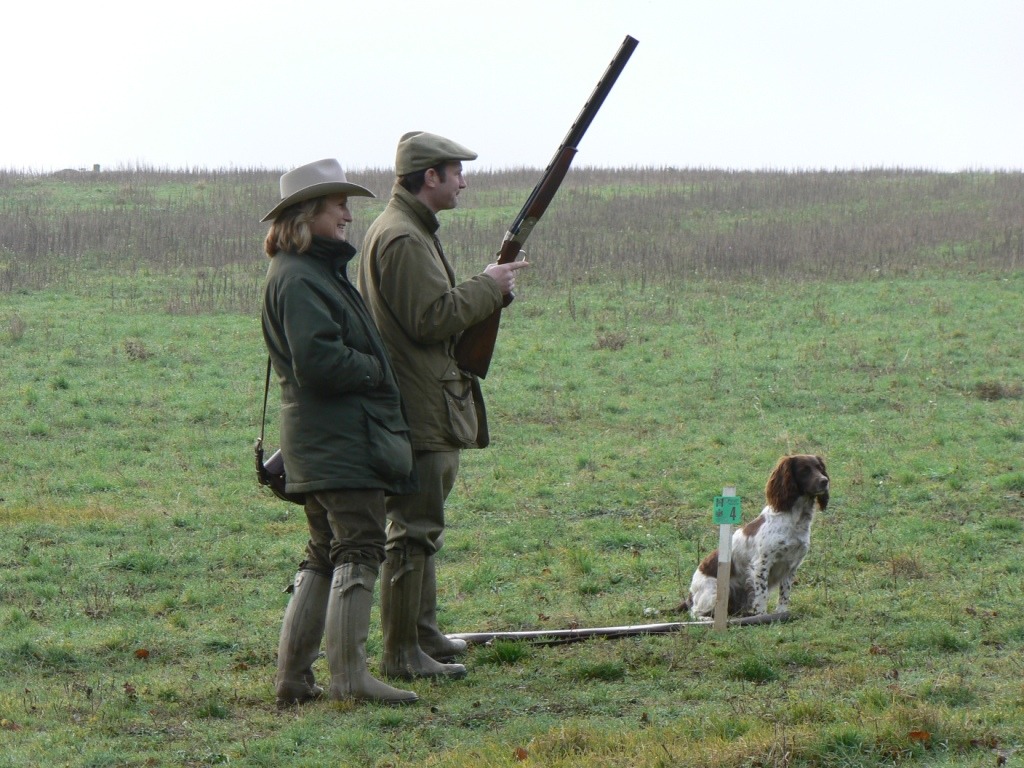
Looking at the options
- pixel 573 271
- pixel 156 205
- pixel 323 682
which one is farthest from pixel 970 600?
pixel 156 205

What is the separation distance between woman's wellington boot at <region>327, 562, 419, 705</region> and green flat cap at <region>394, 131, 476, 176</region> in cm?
181

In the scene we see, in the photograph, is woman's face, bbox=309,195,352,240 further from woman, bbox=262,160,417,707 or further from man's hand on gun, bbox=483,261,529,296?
man's hand on gun, bbox=483,261,529,296

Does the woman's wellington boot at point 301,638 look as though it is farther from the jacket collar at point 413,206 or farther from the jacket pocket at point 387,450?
the jacket collar at point 413,206

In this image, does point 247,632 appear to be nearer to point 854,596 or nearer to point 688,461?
point 854,596

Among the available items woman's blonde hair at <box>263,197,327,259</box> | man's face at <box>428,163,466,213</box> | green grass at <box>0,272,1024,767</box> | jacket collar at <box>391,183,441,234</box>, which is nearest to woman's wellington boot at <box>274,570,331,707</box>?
green grass at <box>0,272,1024,767</box>

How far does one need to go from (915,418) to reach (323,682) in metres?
→ 9.26

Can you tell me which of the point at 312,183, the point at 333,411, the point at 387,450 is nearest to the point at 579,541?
the point at 387,450

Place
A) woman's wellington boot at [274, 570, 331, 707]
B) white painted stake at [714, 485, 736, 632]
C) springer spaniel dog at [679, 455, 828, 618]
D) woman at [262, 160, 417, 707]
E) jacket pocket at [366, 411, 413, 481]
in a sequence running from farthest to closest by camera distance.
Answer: springer spaniel dog at [679, 455, 828, 618] → white painted stake at [714, 485, 736, 632] → woman's wellington boot at [274, 570, 331, 707] → jacket pocket at [366, 411, 413, 481] → woman at [262, 160, 417, 707]

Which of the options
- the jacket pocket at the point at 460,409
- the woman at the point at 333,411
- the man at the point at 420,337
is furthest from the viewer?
the jacket pocket at the point at 460,409

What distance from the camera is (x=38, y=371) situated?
1519 centimetres

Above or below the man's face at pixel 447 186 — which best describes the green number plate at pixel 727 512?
below

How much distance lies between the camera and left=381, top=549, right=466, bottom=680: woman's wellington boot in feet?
18.1

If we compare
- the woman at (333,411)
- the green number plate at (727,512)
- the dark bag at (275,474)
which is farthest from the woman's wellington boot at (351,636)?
the green number plate at (727,512)

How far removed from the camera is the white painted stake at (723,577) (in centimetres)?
655
